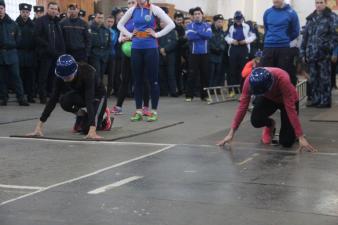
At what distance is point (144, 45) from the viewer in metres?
10.3

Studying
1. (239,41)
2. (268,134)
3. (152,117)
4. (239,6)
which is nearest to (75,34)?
(239,41)

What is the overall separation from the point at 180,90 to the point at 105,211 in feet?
39.1

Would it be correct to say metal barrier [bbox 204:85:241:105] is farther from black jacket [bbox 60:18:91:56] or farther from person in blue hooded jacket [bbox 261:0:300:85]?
person in blue hooded jacket [bbox 261:0:300:85]

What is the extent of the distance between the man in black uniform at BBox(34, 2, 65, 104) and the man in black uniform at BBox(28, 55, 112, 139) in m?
4.36

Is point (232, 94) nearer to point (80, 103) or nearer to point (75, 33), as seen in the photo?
point (75, 33)

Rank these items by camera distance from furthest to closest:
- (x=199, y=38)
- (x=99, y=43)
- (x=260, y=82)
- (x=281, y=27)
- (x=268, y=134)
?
(x=99, y=43) < (x=199, y=38) < (x=281, y=27) < (x=268, y=134) < (x=260, y=82)

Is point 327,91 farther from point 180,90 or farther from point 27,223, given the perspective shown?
point 27,223

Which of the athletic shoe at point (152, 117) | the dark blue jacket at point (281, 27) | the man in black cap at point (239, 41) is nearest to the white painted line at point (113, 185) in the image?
the athletic shoe at point (152, 117)

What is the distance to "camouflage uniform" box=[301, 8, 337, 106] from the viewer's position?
12.2m

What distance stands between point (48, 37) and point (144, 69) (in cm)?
357

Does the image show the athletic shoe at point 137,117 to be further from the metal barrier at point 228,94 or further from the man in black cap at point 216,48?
the man in black cap at point 216,48

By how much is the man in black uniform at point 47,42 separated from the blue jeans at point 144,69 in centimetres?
345

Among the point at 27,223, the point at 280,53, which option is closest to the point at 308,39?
the point at 280,53

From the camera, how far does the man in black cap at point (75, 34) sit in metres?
13.6
